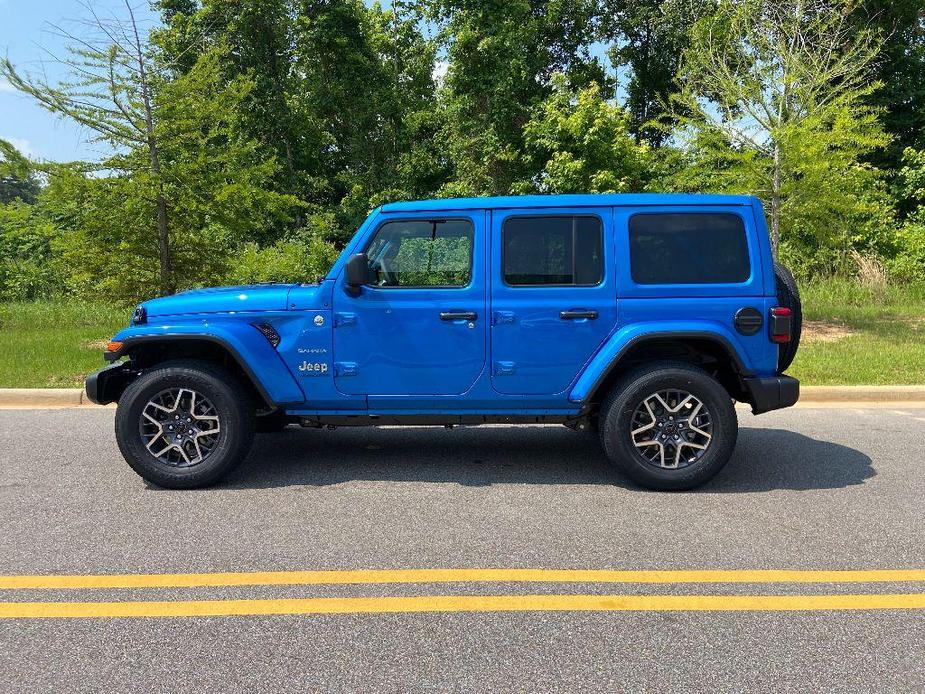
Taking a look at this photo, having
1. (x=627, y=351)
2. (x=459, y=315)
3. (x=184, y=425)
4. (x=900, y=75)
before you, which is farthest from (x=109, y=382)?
(x=900, y=75)

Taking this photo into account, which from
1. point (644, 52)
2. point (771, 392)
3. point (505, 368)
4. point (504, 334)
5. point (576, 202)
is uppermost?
point (644, 52)

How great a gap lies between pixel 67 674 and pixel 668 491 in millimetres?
3560

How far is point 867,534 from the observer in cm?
404

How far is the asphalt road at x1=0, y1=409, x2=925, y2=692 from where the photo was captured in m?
2.68

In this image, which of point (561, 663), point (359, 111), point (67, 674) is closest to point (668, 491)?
point (561, 663)

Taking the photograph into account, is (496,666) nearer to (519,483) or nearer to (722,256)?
(519,483)

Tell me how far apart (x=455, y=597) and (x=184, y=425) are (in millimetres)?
2522

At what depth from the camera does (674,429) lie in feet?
15.7

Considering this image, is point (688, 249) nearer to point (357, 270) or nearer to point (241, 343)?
point (357, 270)

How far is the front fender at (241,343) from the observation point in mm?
4754

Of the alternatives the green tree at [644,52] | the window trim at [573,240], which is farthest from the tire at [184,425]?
the green tree at [644,52]

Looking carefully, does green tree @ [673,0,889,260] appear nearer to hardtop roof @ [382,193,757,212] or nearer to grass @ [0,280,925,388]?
grass @ [0,280,925,388]

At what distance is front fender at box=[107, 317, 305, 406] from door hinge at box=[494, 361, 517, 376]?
1.35 metres

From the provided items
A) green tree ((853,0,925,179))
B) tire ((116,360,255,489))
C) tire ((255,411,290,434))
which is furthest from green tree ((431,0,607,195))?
tire ((116,360,255,489))
